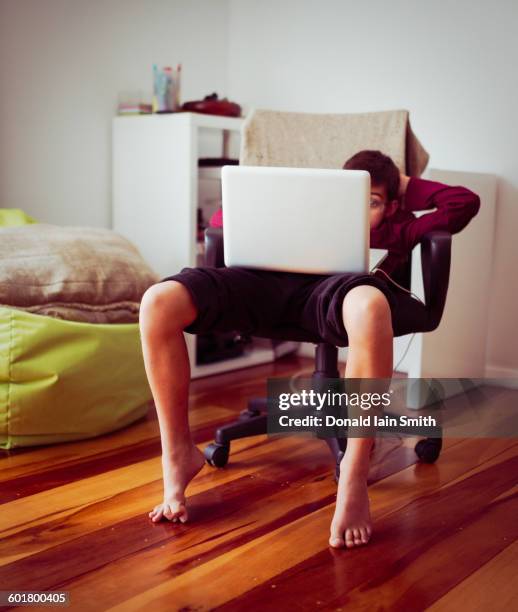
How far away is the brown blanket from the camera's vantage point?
2029 mm

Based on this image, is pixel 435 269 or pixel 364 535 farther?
pixel 435 269

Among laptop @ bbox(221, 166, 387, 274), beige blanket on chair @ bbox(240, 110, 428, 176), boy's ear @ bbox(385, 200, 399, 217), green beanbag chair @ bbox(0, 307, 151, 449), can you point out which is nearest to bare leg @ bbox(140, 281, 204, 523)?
laptop @ bbox(221, 166, 387, 274)

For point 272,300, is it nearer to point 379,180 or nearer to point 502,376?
point 379,180

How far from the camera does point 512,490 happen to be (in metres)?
1.76

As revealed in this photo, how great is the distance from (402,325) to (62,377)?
2.87 ft

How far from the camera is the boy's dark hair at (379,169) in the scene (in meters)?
1.86

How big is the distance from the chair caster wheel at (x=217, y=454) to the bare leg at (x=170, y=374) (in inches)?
10.7

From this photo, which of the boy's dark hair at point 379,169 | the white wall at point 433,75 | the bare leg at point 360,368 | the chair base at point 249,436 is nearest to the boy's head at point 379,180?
the boy's dark hair at point 379,169

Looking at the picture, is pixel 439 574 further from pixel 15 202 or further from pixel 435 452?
pixel 15 202

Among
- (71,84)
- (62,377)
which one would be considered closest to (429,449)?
(62,377)

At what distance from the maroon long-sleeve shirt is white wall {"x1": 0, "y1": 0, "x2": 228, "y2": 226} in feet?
4.78

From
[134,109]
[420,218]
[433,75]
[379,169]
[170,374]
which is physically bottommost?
[170,374]

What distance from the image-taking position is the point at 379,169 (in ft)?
6.12

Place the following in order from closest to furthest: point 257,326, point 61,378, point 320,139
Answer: point 257,326 < point 61,378 < point 320,139
